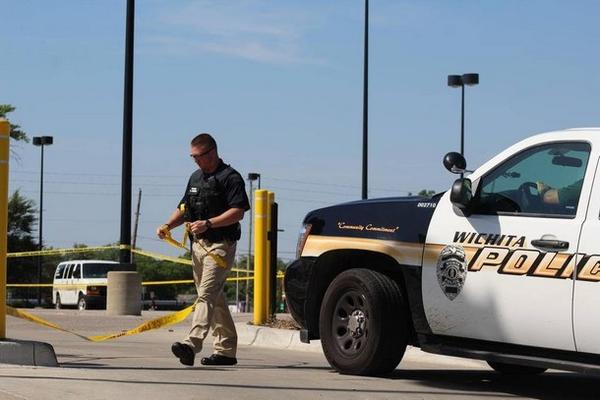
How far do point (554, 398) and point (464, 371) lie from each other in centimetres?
200

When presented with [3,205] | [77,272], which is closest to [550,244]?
[3,205]

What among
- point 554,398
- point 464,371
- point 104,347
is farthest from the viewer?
point 104,347

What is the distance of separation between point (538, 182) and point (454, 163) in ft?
1.98

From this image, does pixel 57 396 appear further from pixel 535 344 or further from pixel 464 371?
pixel 464 371

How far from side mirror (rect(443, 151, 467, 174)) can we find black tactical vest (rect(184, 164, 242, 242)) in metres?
2.21

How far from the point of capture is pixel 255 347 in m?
13.2

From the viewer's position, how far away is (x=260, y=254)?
559 inches

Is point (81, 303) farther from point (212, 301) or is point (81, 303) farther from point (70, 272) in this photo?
point (212, 301)

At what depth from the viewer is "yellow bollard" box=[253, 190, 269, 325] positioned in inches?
556

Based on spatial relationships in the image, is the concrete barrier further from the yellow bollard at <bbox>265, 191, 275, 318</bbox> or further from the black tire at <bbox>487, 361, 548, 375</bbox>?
the black tire at <bbox>487, 361, 548, 375</bbox>

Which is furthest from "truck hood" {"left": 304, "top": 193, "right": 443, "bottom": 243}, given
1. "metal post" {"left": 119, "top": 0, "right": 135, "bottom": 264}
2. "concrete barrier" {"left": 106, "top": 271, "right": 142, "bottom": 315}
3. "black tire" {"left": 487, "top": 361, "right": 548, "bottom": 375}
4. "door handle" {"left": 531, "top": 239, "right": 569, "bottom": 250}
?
"metal post" {"left": 119, "top": 0, "right": 135, "bottom": 264}

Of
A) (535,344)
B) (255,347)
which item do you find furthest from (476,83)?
(535,344)

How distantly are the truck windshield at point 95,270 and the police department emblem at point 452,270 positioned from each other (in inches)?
1179

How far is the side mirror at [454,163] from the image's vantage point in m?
8.31
